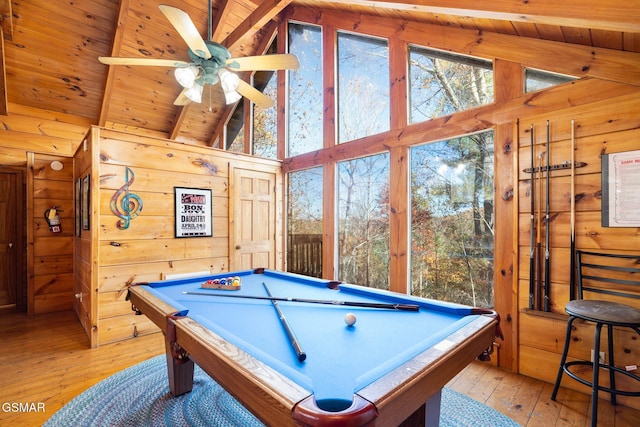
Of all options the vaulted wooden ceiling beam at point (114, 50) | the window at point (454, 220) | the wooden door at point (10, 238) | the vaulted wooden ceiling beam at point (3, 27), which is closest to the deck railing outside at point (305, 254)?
the window at point (454, 220)

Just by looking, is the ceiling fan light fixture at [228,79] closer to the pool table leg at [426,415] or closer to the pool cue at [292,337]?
the pool cue at [292,337]

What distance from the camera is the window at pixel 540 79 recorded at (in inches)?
86.9

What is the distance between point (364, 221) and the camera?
3.52 meters

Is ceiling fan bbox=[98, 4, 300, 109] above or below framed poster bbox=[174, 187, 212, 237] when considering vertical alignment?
above

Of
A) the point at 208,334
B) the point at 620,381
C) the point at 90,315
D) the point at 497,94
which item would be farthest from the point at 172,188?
the point at 620,381

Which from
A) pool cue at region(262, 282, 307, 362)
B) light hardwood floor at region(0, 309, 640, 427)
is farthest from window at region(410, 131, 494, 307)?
pool cue at region(262, 282, 307, 362)

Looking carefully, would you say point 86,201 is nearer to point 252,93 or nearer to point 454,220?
point 252,93

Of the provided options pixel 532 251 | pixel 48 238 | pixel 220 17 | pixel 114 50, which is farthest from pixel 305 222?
pixel 48 238

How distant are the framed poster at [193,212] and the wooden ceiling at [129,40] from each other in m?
1.22

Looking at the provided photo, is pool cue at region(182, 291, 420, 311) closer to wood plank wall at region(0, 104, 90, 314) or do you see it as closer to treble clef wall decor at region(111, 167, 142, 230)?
treble clef wall decor at region(111, 167, 142, 230)

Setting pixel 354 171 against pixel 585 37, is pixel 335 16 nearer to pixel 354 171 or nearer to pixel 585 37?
pixel 354 171

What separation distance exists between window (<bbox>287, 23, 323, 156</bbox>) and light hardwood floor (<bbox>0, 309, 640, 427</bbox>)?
Answer: 3077mm

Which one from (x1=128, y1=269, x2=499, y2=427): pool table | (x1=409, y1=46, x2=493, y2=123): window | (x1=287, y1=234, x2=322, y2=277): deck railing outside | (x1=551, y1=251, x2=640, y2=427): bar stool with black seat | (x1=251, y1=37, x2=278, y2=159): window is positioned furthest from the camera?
(x1=251, y1=37, x2=278, y2=159): window

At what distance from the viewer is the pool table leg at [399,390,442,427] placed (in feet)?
3.76
